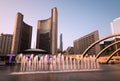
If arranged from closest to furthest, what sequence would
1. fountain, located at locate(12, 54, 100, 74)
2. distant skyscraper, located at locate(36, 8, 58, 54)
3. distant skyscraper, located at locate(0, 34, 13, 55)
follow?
1. fountain, located at locate(12, 54, 100, 74)
2. distant skyscraper, located at locate(36, 8, 58, 54)
3. distant skyscraper, located at locate(0, 34, 13, 55)

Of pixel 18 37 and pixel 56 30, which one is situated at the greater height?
pixel 56 30

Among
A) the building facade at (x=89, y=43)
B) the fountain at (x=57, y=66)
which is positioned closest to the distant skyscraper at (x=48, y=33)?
the building facade at (x=89, y=43)

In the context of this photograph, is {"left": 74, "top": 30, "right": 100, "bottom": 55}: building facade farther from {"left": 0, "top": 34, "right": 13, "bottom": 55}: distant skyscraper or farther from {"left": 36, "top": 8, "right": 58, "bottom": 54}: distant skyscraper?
{"left": 0, "top": 34, "right": 13, "bottom": 55}: distant skyscraper

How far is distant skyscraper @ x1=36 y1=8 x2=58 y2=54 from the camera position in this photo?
96.1 meters

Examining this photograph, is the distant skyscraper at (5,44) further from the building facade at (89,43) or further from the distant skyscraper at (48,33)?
the building facade at (89,43)

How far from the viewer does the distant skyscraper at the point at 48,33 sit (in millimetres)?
96050

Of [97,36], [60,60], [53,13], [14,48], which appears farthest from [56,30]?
[60,60]

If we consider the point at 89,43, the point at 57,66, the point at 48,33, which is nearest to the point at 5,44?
the point at 48,33

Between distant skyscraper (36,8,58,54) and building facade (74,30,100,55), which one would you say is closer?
distant skyscraper (36,8,58,54)

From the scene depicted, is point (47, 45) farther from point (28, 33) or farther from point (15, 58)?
point (15, 58)

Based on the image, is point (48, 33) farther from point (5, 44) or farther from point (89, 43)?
point (5, 44)

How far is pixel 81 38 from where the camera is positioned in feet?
459

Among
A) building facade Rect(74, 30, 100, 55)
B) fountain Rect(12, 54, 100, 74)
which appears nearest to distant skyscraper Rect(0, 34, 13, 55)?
building facade Rect(74, 30, 100, 55)

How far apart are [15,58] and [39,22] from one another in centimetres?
5718
